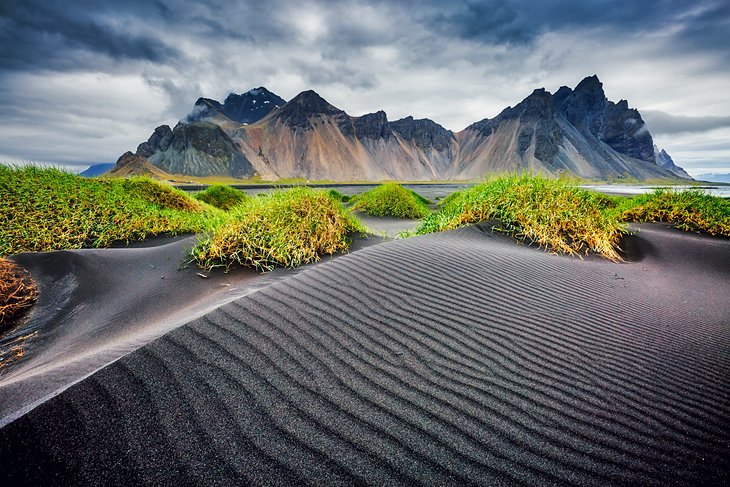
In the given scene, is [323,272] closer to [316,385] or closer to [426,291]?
[426,291]

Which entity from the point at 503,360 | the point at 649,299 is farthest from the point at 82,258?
the point at 649,299

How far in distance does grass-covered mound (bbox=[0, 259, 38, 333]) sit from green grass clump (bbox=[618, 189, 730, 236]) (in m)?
10.4

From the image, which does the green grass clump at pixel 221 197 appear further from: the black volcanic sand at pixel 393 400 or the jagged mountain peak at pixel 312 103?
the jagged mountain peak at pixel 312 103

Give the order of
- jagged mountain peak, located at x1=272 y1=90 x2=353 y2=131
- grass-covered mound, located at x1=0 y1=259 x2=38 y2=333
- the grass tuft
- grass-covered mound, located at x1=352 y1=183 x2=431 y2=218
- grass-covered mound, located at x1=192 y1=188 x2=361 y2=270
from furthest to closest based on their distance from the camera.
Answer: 1. jagged mountain peak, located at x1=272 y1=90 x2=353 y2=131
2. grass-covered mound, located at x1=352 y1=183 x2=431 y2=218
3. the grass tuft
4. grass-covered mound, located at x1=192 y1=188 x2=361 y2=270
5. grass-covered mound, located at x1=0 y1=259 x2=38 y2=333

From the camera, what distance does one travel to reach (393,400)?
1597 mm

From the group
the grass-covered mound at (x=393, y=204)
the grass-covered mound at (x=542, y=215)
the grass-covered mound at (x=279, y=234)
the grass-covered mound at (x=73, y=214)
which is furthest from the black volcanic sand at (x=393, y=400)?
the grass-covered mound at (x=393, y=204)

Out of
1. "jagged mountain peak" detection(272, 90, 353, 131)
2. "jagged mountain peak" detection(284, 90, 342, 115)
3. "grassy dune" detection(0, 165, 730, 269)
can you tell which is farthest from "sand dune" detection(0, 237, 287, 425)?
"jagged mountain peak" detection(284, 90, 342, 115)

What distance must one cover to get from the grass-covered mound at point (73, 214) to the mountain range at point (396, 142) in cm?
8875

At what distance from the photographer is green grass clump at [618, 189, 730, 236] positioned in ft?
21.1

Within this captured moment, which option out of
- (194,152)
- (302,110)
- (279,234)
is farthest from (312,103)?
(279,234)

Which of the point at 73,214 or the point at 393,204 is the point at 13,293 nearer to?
the point at 73,214

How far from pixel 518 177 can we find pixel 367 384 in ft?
21.9

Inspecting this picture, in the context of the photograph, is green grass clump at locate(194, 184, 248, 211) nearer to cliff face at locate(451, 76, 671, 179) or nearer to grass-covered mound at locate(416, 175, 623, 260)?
grass-covered mound at locate(416, 175, 623, 260)

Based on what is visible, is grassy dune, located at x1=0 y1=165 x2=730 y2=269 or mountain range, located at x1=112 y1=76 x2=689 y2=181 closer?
grassy dune, located at x1=0 y1=165 x2=730 y2=269
